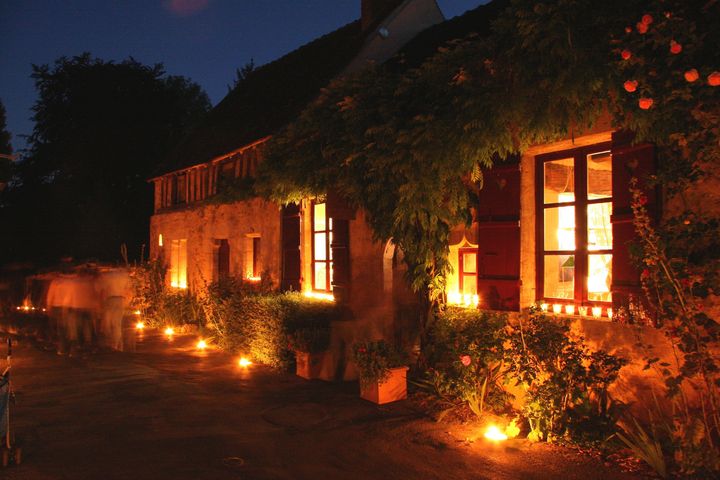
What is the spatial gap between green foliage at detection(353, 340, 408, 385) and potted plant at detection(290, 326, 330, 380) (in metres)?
1.34

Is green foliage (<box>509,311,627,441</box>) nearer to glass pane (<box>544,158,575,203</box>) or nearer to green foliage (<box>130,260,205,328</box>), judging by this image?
glass pane (<box>544,158,575,203</box>)

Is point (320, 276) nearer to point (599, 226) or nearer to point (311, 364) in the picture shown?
point (311, 364)

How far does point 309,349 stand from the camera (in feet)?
27.0

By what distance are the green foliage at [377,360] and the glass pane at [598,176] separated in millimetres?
2762

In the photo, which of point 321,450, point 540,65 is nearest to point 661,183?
point 540,65

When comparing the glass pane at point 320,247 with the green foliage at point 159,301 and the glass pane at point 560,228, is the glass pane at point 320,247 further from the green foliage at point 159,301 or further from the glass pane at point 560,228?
the glass pane at point 560,228

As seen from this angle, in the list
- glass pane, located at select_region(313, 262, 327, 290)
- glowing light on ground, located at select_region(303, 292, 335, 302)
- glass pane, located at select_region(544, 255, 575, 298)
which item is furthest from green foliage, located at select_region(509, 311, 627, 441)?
glass pane, located at select_region(313, 262, 327, 290)

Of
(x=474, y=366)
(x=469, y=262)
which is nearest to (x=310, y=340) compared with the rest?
(x=469, y=262)

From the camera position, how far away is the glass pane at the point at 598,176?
604 cm

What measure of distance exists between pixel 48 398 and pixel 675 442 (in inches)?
264

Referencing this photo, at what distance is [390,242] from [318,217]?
2683mm

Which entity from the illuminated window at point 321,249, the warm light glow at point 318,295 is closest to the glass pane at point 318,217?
the illuminated window at point 321,249

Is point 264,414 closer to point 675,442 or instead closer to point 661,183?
point 675,442

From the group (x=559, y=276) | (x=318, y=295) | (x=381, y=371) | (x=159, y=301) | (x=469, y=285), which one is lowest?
(x=381, y=371)
